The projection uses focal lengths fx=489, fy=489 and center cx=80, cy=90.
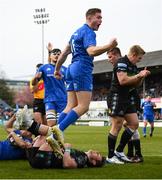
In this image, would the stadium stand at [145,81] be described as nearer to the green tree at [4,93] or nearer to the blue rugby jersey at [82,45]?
the green tree at [4,93]

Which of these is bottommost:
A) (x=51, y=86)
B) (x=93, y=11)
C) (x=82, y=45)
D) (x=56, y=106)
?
(x=56, y=106)

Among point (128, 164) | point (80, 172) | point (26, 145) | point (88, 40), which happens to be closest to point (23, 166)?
point (26, 145)

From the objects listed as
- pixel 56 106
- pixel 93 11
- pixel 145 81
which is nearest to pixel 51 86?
pixel 56 106

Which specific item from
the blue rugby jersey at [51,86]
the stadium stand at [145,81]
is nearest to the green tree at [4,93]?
the stadium stand at [145,81]

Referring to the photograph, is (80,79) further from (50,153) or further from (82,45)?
(50,153)

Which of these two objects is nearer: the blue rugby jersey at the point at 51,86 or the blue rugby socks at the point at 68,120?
the blue rugby socks at the point at 68,120

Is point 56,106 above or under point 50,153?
above

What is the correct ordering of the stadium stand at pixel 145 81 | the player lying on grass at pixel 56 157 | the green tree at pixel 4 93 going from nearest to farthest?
1. the player lying on grass at pixel 56 157
2. the stadium stand at pixel 145 81
3. the green tree at pixel 4 93

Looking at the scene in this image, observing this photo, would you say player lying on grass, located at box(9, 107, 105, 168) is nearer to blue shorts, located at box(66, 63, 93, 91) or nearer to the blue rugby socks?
the blue rugby socks

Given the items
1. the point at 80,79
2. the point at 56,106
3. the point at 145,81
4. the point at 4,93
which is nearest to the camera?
the point at 80,79

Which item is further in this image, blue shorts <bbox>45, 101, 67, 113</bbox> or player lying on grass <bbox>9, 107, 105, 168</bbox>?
blue shorts <bbox>45, 101, 67, 113</bbox>

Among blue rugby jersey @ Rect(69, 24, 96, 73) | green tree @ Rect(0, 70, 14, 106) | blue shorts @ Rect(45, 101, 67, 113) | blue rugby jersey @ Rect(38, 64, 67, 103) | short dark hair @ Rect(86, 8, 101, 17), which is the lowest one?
green tree @ Rect(0, 70, 14, 106)

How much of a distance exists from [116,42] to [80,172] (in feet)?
6.50

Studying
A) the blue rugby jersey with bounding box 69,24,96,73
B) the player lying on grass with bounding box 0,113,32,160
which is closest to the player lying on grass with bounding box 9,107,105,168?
the player lying on grass with bounding box 0,113,32,160
